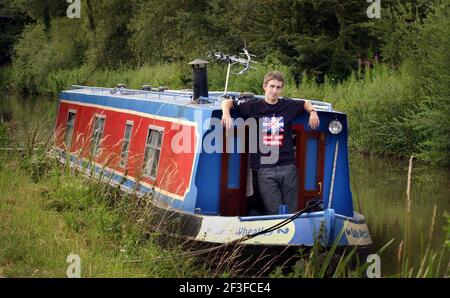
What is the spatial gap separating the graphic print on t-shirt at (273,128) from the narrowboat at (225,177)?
50 centimetres

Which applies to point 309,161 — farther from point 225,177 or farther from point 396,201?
point 396,201

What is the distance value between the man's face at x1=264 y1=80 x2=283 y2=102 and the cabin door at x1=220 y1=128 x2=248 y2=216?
0.73 m

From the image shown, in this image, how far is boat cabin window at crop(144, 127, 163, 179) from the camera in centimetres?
952

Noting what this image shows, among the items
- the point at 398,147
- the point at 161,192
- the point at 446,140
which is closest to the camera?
the point at 161,192

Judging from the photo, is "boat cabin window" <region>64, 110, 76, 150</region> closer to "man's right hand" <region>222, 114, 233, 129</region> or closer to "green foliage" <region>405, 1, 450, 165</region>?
"man's right hand" <region>222, 114, 233, 129</region>

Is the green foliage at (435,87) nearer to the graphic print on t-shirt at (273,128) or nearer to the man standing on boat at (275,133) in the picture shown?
the man standing on boat at (275,133)

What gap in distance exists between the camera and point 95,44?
129 ft

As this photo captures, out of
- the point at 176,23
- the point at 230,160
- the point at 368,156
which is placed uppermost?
the point at 176,23

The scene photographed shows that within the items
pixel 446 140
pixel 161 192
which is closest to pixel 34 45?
pixel 446 140

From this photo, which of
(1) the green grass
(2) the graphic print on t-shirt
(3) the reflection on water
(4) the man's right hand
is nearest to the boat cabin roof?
(4) the man's right hand

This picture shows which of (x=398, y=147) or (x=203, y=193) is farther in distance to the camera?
(x=398, y=147)

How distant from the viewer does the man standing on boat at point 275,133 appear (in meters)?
7.97

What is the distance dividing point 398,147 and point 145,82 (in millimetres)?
15261
